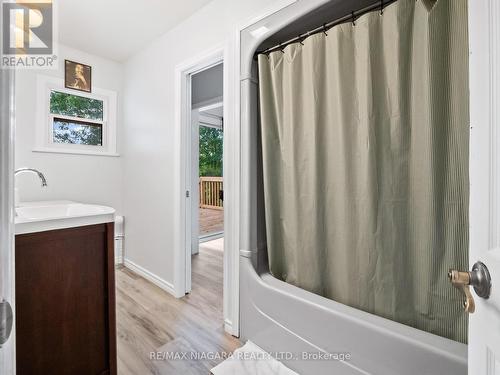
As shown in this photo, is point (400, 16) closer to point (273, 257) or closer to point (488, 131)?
point (488, 131)

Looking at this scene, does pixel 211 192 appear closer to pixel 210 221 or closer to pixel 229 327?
pixel 210 221

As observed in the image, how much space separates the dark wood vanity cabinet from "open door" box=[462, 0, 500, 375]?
142 cm

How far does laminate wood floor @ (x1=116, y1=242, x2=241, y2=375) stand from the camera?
4.92 ft

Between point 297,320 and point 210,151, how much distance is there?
5.67 m

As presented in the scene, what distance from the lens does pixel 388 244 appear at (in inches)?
47.4

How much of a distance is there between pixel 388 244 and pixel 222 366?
1.18 m

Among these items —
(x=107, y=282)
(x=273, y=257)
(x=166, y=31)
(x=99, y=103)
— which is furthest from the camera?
(x=99, y=103)

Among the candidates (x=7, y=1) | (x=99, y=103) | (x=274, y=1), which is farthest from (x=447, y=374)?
(x=99, y=103)

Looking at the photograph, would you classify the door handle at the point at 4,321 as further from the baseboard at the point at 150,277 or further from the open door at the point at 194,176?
the open door at the point at 194,176

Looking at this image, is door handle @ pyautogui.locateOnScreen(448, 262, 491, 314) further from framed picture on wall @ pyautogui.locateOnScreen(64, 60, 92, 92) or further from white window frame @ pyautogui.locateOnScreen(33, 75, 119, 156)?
framed picture on wall @ pyautogui.locateOnScreen(64, 60, 92, 92)

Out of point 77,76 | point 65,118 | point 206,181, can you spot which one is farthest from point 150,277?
point 206,181

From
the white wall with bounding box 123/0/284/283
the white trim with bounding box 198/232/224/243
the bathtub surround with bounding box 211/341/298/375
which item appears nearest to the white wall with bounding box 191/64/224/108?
the white wall with bounding box 123/0/284/283

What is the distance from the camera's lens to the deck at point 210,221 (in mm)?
5012

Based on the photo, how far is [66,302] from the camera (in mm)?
1153
